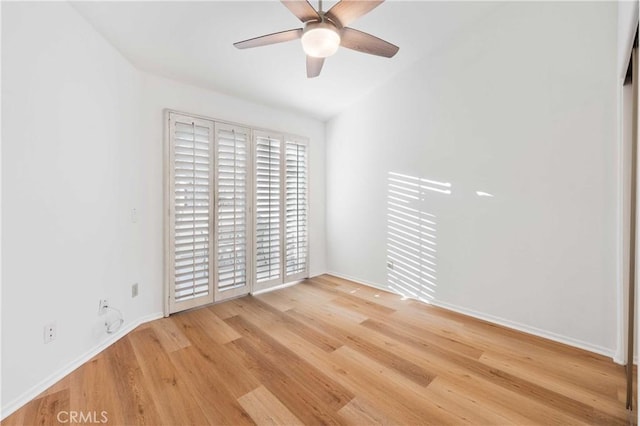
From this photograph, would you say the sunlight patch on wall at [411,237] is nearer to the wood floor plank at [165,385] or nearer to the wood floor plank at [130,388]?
the wood floor plank at [165,385]

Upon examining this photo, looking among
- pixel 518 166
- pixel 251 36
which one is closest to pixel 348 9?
pixel 251 36

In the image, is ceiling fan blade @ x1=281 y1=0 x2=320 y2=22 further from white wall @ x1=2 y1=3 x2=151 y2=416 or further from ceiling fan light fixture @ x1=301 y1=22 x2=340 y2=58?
white wall @ x1=2 y1=3 x2=151 y2=416

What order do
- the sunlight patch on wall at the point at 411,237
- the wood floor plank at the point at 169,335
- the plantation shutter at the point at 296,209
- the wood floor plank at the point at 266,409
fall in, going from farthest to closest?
the plantation shutter at the point at 296,209, the sunlight patch on wall at the point at 411,237, the wood floor plank at the point at 169,335, the wood floor plank at the point at 266,409

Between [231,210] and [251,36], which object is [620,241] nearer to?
[251,36]

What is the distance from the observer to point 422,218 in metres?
3.16

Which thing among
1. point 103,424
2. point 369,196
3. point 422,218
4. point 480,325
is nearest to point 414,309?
point 480,325

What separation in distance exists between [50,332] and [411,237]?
332 centimetres

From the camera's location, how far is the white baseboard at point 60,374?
1.53 metres

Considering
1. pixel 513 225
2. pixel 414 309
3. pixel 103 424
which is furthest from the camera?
pixel 414 309

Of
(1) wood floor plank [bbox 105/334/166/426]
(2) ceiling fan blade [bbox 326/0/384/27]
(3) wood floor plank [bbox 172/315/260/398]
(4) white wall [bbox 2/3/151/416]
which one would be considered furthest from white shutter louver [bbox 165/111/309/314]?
(2) ceiling fan blade [bbox 326/0/384/27]

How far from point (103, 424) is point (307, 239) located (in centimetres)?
296

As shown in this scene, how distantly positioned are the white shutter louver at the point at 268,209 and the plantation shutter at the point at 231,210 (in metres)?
0.17

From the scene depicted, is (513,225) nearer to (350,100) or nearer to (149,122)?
(350,100)

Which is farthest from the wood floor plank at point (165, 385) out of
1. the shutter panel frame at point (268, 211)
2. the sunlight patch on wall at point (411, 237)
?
the sunlight patch on wall at point (411, 237)
